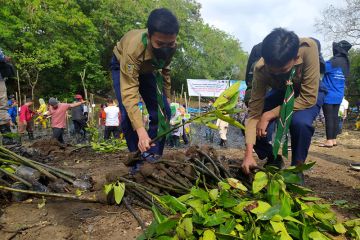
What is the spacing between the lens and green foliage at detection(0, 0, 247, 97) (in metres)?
19.7

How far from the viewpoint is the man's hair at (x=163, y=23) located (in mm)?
2606

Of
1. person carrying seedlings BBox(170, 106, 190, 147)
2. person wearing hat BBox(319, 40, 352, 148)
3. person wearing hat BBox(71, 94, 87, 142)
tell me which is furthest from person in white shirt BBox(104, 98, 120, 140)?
person wearing hat BBox(319, 40, 352, 148)

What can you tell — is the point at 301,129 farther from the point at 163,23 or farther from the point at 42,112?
the point at 42,112

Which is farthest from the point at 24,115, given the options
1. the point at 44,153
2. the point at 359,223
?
the point at 359,223

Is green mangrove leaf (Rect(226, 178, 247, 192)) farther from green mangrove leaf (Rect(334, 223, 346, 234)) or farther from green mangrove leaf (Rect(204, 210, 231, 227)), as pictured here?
green mangrove leaf (Rect(334, 223, 346, 234))

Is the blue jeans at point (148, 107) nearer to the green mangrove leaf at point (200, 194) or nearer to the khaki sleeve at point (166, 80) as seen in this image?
the khaki sleeve at point (166, 80)

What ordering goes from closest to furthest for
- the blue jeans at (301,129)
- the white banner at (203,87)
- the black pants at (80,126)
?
the blue jeans at (301,129) < the black pants at (80,126) < the white banner at (203,87)

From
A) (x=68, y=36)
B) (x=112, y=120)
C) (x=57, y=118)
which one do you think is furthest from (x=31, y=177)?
(x=68, y=36)

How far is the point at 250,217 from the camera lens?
1.74 meters

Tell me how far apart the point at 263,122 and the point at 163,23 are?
3.71ft

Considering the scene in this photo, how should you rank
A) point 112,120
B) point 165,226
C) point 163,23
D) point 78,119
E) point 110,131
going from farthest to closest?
point 78,119 → point 110,131 → point 112,120 → point 163,23 → point 165,226

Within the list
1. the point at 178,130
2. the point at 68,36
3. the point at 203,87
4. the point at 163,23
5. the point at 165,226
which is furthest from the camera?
the point at 68,36

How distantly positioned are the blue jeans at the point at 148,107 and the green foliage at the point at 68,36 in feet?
58.6

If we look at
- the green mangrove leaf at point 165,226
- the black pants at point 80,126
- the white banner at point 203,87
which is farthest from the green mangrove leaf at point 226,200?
→ the white banner at point 203,87
